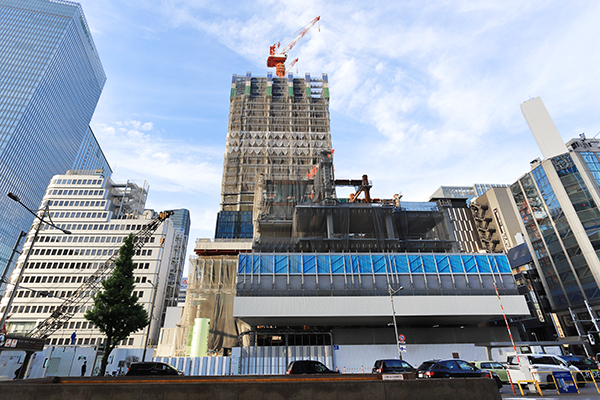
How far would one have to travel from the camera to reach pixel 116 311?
28781 mm

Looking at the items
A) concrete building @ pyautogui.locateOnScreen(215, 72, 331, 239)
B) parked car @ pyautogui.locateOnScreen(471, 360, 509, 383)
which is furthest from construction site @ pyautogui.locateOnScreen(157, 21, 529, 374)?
concrete building @ pyautogui.locateOnScreen(215, 72, 331, 239)

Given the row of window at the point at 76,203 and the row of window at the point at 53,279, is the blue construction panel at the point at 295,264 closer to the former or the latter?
the row of window at the point at 53,279

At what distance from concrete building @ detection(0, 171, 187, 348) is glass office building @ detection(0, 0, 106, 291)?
35118 millimetres

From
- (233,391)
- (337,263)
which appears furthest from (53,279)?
(233,391)

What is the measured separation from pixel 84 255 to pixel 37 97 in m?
79.0

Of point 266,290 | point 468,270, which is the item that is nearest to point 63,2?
point 266,290

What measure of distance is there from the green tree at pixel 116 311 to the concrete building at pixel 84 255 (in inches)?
1834

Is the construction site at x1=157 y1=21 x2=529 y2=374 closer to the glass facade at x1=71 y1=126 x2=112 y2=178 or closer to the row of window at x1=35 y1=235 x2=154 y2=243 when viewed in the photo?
the row of window at x1=35 y1=235 x2=154 y2=243

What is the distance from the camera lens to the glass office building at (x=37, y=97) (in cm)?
11331

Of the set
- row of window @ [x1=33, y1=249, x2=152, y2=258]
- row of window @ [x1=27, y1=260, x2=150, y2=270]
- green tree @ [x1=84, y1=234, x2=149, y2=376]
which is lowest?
green tree @ [x1=84, y1=234, x2=149, y2=376]

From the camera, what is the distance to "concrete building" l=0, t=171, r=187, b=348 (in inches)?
3019

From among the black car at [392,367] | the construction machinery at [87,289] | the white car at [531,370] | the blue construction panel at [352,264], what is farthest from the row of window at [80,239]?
the white car at [531,370]

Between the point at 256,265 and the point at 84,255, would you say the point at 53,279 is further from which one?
the point at 256,265

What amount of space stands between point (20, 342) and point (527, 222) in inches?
3665
